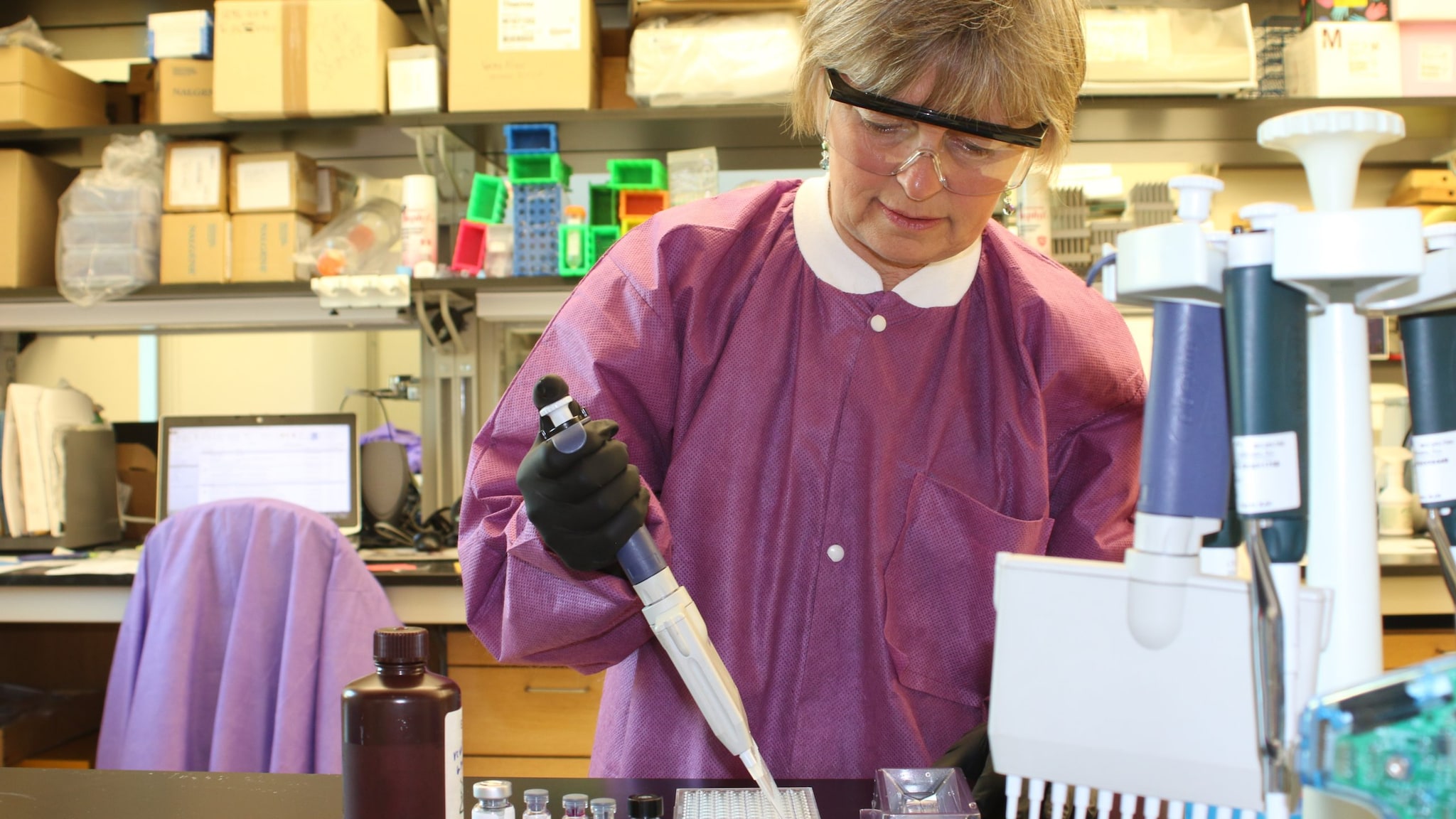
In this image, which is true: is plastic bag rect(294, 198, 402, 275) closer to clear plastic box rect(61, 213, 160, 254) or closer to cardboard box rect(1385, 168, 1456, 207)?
clear plastic box rect(61, 213, 160, 254)

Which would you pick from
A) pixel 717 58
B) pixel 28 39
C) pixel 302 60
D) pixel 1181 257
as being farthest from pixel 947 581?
pixel 28 39

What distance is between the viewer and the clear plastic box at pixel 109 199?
110 inches

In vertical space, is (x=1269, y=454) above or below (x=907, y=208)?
below

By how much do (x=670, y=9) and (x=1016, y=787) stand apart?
7.69 ft

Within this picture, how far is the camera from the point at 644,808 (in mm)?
709

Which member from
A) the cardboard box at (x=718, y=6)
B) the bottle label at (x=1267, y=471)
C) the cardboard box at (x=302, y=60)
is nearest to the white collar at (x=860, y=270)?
the bottle label at (x=1267, y=471)

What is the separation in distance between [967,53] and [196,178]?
2466 millimetres

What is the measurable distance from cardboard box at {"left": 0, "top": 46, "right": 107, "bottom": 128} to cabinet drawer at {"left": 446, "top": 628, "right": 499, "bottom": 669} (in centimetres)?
179

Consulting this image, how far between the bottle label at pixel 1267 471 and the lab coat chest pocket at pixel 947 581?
1.85ft

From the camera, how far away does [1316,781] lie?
1.27 ft

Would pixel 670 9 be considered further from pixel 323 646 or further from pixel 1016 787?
pixel 1016 787

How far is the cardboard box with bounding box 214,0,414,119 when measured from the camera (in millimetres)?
2654

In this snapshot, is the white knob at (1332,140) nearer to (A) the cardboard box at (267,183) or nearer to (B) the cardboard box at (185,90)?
(A) the cardboard box at (267,183)

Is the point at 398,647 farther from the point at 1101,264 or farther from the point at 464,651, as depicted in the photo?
the point at 464,651
